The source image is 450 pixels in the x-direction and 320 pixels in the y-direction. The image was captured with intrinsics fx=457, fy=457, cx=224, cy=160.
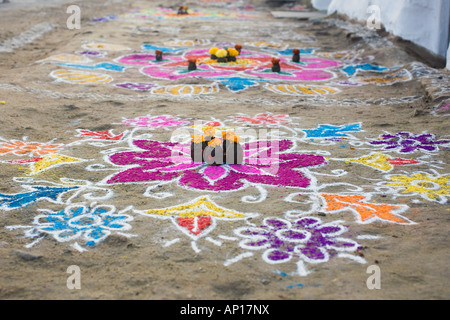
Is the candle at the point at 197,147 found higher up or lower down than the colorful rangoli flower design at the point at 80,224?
higher up

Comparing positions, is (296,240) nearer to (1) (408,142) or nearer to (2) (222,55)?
(1) (408,142)

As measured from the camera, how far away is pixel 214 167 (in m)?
3.80

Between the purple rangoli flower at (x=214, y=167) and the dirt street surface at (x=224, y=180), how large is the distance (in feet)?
0.07

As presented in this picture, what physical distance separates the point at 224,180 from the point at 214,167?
0.26 metres

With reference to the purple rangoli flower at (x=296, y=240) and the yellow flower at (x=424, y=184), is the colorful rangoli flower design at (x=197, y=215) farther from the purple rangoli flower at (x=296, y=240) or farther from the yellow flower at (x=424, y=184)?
the yellow flower at (x=424, y=184)

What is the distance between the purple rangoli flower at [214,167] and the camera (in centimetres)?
354

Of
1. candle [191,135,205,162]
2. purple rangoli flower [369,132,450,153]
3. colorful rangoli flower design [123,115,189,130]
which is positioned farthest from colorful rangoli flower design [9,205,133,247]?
purple rangoli flower [369,132,450,153]

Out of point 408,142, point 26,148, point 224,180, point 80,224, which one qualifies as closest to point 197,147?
point 224,180

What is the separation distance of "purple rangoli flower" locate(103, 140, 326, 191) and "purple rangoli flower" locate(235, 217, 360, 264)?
65cm

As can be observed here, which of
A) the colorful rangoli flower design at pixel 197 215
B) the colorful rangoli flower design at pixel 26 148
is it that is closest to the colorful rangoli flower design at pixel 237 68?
the colorful rangoli flower design at pixel 26 148

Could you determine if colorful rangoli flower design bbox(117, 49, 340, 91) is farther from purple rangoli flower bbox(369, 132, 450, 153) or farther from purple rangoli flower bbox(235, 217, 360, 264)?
purple rangoli flower bbox(235, 217, 360, 264)

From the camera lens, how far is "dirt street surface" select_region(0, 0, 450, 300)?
2.33 metres

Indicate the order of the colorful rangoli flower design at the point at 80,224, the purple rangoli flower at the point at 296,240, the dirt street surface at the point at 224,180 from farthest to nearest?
the colorful rangoli flower design at the point at 80,224 < the purple rangoli flower at the point at 296,240 < the dirt street surface at the point at 224,180
